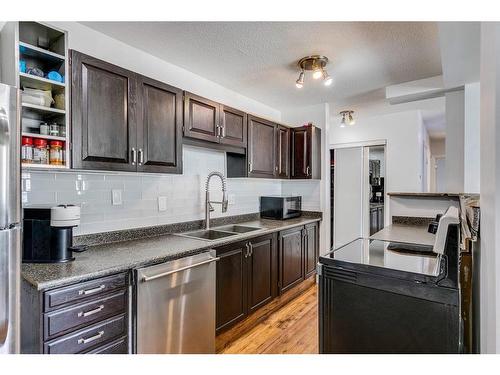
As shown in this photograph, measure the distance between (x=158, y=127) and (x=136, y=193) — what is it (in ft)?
1.81

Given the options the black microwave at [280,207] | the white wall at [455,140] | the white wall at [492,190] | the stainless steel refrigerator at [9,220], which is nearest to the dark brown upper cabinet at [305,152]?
the black microwave at [280,207]

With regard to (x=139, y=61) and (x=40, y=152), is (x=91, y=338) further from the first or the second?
(x=139, y=61)

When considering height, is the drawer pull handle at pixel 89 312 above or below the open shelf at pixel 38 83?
below

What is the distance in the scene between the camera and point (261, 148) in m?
2.98

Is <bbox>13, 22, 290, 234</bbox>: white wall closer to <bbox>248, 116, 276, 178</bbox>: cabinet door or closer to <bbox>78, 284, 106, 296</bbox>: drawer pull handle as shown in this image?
<bbox>248, 116, 276, 178</bbox>: cabinet door

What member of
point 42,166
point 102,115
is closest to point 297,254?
point 102,115

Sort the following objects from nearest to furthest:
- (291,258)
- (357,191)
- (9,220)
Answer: (9,220), (291,258), (357,191)

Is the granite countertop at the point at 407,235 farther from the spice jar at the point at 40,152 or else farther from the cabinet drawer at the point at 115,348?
the spice jar at the point at 40,152

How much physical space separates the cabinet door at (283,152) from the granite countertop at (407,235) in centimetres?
130

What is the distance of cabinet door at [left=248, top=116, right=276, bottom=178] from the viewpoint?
2838 mm

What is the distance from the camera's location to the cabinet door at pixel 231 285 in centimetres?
203

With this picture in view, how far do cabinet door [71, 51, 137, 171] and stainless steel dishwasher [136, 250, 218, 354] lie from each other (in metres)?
0.70

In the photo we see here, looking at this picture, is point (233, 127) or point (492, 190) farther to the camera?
point (233, 127)

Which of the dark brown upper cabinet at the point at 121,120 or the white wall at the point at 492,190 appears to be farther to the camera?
the dark brown upper cabinet at the point at 121,120
